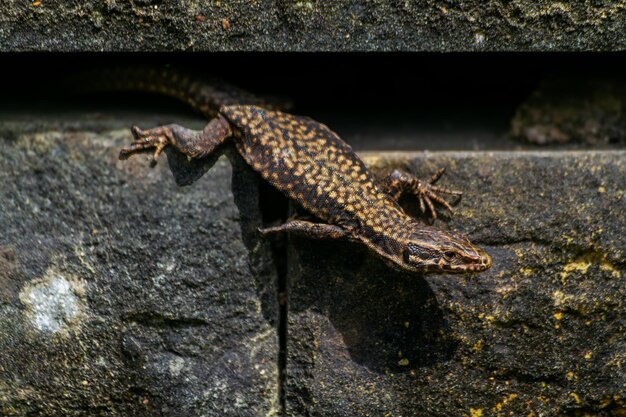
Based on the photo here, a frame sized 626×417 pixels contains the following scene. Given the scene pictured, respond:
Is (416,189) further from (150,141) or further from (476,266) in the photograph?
(150,141)

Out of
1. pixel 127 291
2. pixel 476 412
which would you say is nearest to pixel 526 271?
pixel 476 412

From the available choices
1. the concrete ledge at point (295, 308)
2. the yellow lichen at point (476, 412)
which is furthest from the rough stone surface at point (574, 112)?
the yellow lichen at point (476, 412)

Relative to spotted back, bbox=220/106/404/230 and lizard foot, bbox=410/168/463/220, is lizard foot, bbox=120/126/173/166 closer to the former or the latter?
spotted back, bbox=220/106/404/230

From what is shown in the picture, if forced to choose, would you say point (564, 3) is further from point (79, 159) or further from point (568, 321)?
point (79, 159)

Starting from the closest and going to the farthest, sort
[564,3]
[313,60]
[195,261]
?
[564,3] → [195,261] → [313,60]

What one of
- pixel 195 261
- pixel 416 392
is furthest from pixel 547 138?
pixel 195 261

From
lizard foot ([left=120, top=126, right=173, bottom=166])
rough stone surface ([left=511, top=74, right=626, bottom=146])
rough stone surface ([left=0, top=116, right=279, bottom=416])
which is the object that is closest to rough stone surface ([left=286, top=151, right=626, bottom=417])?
rough stone surface ([left=0, top=116, right=279, bottom=416])
